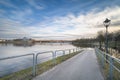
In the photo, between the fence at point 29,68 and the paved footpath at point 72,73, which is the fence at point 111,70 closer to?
the paved footpath at point 72,73

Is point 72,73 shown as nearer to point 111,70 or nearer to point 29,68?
point 111,70

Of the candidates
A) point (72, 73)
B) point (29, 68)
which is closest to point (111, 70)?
point (72, 73)

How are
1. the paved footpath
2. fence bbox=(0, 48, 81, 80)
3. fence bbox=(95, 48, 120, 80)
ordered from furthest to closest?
fence bbox=(0, 48, 81, 80), the paved footpath, fence bbox=(95, 48, 120, 80)

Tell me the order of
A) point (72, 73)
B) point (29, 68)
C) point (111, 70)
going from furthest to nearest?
point (29, 68) → point (72, 73) → point (111, 70)

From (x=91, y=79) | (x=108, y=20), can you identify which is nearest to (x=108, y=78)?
(x=91, y=79)

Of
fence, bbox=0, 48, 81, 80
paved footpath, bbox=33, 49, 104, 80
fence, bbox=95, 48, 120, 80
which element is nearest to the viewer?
fence, bbox=95, 48, 120, 80

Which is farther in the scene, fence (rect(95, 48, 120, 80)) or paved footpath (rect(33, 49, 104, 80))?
paved footpath (rect(33, 49, 104, 80))

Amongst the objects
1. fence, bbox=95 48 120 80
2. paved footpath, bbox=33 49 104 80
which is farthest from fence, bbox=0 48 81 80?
fence, bbox=95 48 120 80

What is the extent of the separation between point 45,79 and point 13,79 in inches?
63.0

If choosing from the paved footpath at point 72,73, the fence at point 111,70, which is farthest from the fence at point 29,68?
the fence at point 111,70

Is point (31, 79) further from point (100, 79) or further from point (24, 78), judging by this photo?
point (100, 79)

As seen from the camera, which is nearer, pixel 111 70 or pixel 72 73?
pixel 111 70

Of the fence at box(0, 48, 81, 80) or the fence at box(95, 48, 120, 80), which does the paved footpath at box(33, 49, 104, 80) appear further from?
the fence at box(0, 48, 81, 80)

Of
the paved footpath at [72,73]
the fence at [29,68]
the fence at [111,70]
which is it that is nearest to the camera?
A: the fence at [111,70]
